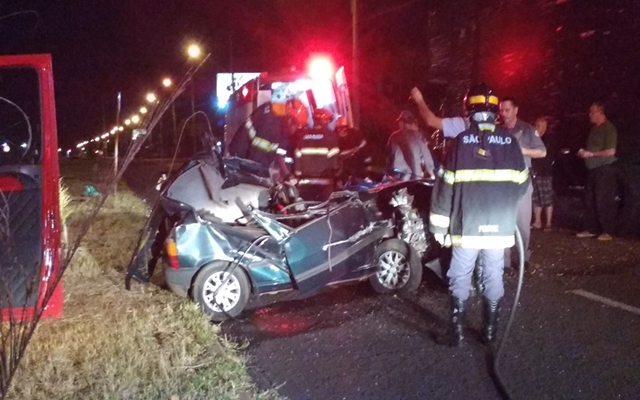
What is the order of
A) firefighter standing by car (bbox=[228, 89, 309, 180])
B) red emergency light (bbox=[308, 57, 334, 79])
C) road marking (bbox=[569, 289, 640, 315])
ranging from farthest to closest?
red emergency light (bbox=[308, 57, 334, 79]) → firefighter standing by car (bbox=[228, 89, 309, 180]) → road marking (bbox=[569, 289, 640, 315])

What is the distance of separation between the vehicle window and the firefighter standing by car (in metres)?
3.00

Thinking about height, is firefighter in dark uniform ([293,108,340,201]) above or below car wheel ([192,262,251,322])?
above

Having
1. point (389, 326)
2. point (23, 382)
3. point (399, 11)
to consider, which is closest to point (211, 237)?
point (389, 326)

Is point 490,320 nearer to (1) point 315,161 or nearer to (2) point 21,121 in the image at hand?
(2) point 21,121

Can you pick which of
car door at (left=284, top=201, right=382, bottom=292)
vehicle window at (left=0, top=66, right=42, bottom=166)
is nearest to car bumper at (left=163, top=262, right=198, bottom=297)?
car door at (left=284, top=201, right=382, bottom=292)

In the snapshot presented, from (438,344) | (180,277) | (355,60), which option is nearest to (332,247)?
(180,277)

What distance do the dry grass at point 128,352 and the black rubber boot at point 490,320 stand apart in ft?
6.28

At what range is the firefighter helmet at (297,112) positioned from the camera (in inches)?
401

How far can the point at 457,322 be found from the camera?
5.67m

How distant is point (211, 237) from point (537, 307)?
307 centimetres

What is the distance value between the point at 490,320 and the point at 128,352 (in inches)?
108

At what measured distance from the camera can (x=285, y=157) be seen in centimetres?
980

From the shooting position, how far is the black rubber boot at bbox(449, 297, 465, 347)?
5.65 metres

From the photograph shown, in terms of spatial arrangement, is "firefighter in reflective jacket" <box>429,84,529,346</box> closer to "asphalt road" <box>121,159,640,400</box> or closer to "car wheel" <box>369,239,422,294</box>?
"asphalt road" <box>121,159,640,400</box>
